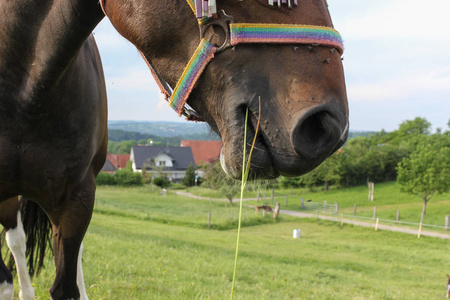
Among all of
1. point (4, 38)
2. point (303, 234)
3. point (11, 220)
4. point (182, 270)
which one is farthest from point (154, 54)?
point (303, 234)

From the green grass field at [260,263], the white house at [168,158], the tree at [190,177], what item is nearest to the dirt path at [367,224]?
the green grass field at [260,263]

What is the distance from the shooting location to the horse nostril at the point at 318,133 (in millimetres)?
1355

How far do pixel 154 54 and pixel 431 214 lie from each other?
3696cm

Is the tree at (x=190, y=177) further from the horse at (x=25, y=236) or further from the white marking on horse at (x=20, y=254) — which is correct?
the white marking on horse at (x=20, y=254)

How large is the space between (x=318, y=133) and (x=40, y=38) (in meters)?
1.60

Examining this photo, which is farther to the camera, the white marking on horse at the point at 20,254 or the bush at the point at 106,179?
the bush at the point at 106,179

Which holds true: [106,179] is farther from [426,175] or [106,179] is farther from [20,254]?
[20,254]

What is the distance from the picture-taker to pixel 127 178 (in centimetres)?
5619

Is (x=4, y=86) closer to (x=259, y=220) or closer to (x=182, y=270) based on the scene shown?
(x=182, y=270)

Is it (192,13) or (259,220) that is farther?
(259,220)

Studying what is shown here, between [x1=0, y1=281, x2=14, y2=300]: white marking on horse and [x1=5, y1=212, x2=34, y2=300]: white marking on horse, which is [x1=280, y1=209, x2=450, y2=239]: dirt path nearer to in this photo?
[x1=5, y1=212, x2=34, y2=300]: white marking on horse

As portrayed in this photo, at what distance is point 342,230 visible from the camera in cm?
2778

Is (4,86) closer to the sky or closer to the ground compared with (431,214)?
closer to the sky

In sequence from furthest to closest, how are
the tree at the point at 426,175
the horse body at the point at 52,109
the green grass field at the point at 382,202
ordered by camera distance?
the green grass field at the point at 382,202
the tree at the point at 426,175
the horse body at the point at 52,109
